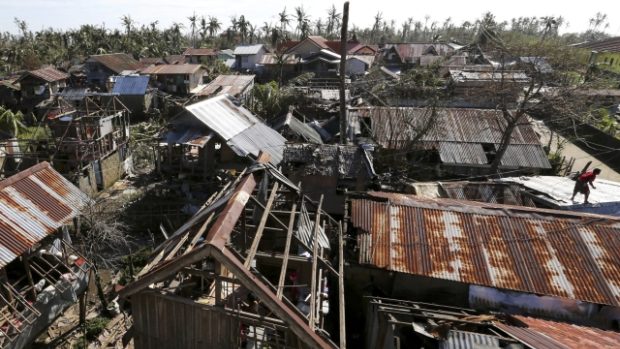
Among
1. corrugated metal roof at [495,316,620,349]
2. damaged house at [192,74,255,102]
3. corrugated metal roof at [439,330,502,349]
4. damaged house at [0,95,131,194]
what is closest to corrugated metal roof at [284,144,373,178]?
corrugated metal roof at [495,316,620,349]

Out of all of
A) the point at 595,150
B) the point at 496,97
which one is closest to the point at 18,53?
the point at 496,97

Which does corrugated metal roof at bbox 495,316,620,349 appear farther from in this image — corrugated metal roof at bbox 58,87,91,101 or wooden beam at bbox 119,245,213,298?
corrugated metal roof at bbox 58,87,91,101

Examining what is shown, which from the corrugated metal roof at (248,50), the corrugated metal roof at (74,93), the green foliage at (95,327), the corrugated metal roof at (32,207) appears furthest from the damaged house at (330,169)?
the corrugated metal roof at (248,50)

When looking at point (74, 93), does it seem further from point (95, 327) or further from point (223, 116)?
point (95, 327)

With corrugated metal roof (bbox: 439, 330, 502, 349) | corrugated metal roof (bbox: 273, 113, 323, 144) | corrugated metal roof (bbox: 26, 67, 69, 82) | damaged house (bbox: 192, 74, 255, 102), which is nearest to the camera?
corrugated metal roof (bbox: 439, 330, 502, 349)

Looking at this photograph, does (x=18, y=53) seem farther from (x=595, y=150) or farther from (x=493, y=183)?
(x=595, y=150)

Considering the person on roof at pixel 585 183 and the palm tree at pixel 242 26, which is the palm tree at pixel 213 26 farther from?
the person on roof at pixel 585 183

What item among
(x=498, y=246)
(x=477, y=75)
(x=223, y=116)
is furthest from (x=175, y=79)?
(x=498, y=246)
